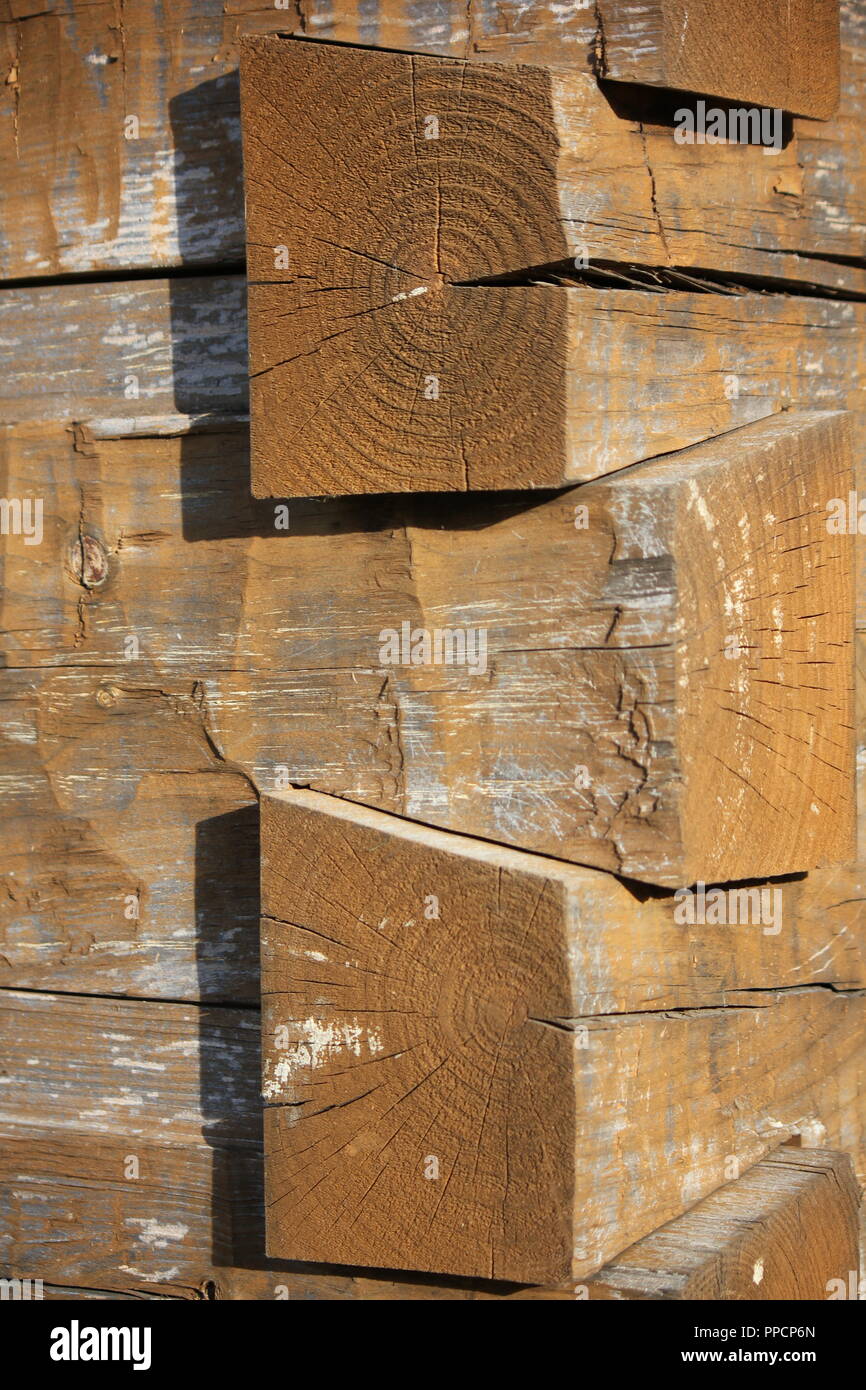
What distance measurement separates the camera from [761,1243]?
2232 mm

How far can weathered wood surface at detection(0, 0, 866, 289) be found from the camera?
89.5 inches

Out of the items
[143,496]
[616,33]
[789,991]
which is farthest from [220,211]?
[789,991]

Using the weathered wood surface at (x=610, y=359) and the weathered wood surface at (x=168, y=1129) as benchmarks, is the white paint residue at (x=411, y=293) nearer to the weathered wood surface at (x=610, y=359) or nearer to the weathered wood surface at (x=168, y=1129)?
the weathered wood surface at (x=610, y=359)

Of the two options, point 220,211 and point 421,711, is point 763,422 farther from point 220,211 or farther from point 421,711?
point 220,211

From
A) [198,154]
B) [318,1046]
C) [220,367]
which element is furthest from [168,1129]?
[198,154]

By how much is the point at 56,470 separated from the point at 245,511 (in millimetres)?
423

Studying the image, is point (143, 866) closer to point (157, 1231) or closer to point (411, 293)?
point (157, 1231)

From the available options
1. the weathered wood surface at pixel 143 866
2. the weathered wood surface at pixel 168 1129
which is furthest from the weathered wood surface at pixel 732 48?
the weathered wood surface at pixel 168 1129

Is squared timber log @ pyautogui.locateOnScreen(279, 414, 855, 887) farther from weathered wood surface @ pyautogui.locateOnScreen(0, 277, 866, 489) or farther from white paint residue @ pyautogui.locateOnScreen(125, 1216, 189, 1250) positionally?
white paint residue @ pyautogui.locateOnScreen(125, 1216, 189, 1250)

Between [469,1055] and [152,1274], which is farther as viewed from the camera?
[152,1274]

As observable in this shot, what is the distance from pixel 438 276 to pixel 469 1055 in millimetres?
1251

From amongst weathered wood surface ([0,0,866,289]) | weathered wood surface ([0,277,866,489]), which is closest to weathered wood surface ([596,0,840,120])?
weathered wood surface ([0,0,866,289])

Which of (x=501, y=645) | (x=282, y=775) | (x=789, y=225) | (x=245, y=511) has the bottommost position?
(x=282, y=775)

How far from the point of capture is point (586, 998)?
2020 millimetres
